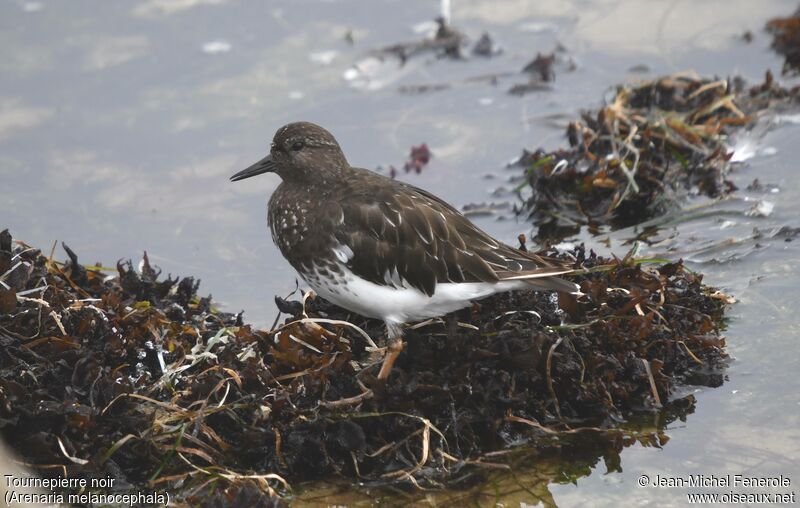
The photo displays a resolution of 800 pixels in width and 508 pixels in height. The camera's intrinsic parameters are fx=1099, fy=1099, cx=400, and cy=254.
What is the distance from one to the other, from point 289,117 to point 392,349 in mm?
3297

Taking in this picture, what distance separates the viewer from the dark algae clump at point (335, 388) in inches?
156

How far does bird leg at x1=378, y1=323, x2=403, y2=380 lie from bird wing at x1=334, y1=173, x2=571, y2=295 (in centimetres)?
19

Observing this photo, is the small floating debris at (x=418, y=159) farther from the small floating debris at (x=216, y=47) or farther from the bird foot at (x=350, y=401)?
the bird foot at (x=350, y=401)

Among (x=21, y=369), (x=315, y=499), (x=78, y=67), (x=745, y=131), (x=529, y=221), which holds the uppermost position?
(x=78, y=67)

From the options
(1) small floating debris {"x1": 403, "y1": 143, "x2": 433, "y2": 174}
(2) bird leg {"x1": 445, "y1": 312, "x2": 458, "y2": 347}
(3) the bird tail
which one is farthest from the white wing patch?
(1) small floating debris {"x1": 403, "y1": 143, "x2": 433, "y2": 174}

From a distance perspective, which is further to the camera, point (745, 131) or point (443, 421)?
point (745, 131)

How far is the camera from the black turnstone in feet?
14.1

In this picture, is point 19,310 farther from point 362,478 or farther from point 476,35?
point 476,35

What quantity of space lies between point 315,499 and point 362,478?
0.20 meters

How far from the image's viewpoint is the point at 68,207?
255 inches

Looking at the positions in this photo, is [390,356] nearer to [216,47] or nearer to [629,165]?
[629,165]

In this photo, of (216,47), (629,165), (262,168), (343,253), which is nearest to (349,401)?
(343,253)

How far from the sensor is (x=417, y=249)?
437cm

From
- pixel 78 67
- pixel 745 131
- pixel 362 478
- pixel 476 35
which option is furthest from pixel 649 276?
pixel 78 67
